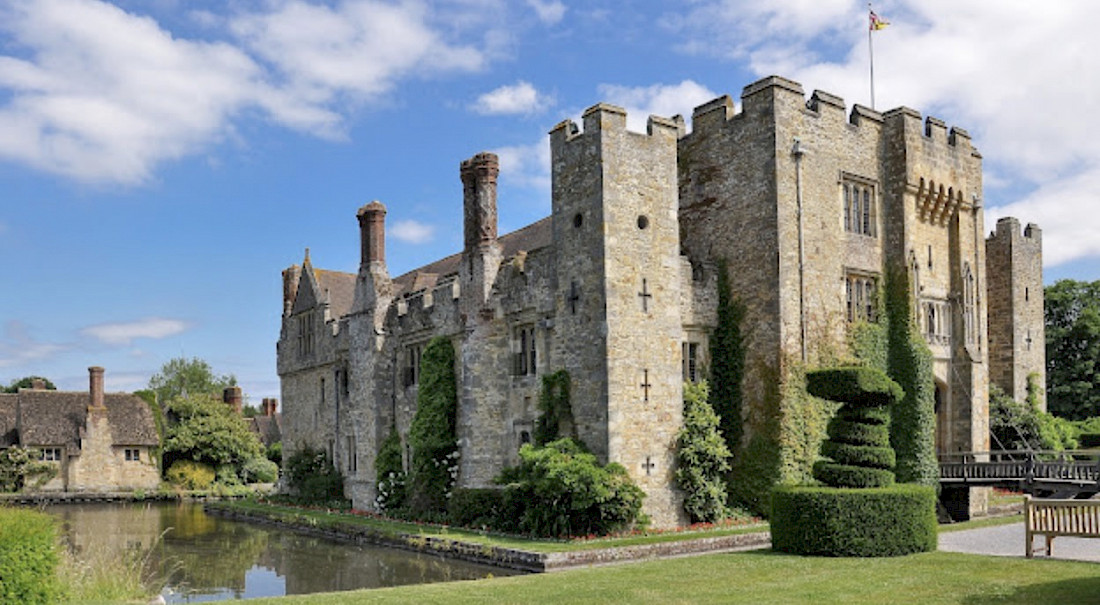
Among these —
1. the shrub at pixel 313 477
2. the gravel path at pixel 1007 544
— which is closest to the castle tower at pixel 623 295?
the gravel path at pixel 1007 544

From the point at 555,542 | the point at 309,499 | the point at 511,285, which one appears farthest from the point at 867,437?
the point at 309,499

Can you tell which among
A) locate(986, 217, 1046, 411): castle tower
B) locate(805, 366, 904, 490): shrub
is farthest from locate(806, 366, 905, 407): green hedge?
locate(986, 217, 1046, 411): castle tower

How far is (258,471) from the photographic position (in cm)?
5488

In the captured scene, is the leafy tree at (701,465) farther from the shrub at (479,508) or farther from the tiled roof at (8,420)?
the tiled roof at (8,420)

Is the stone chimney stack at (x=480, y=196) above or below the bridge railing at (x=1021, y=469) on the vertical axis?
above

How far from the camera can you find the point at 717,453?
24.1m

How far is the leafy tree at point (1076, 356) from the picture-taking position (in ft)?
151

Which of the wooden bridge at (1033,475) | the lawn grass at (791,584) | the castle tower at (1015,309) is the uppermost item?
the castle tower at (1015,309)

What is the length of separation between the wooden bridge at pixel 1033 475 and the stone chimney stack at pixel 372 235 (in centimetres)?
1963

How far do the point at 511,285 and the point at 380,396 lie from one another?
340 inches

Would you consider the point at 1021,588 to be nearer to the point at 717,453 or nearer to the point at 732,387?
the point at 717,453

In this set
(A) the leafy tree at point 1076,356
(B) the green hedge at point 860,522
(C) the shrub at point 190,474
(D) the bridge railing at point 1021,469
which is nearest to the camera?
(B) the green hedge at point 860,522

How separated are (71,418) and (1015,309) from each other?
5119 centimetres

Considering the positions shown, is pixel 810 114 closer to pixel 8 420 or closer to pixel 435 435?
pixel 435 435
